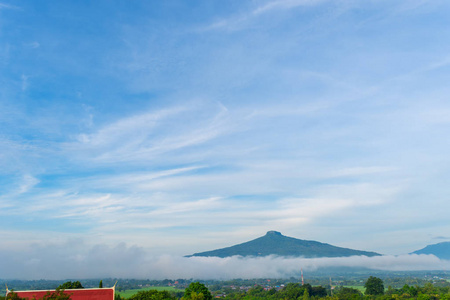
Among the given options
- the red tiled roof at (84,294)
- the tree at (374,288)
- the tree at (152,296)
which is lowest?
the tree at (374,288)

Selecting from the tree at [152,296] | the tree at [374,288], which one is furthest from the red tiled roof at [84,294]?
the tree at [374,288]

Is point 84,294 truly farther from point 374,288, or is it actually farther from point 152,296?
point 374,288

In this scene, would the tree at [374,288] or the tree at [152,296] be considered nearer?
the tree at [152,296]

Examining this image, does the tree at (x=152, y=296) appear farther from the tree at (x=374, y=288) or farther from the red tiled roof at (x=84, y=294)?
the tree at (x=374, y=288)

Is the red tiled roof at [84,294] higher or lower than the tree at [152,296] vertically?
higher

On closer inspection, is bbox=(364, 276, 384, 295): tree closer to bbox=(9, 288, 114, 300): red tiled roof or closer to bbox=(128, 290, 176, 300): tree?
bbox=(128, 290, 176, 300): tree

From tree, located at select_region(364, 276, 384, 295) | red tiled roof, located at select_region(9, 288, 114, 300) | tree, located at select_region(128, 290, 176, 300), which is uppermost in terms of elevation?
red tiled roof, located at select_region(9, 288, 114, 300)

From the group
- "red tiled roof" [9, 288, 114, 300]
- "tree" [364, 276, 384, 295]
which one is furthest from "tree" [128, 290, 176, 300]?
"tree" [364, 276, 384, 295]

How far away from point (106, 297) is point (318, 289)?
69.9 meters

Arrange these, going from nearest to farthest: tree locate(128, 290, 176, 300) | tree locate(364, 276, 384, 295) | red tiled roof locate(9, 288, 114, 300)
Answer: red tiled roof locate(9, 288, 114, 300) < tree locate(128, 290, 176, 300) < tree locate(364, 276, 384, 295)

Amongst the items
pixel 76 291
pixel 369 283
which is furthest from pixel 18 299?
pixel 369 283

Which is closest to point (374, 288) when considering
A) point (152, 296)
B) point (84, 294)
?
point (152, 296)

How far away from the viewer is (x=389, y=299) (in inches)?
2889

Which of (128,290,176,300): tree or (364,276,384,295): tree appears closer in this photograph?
(128,290,176,300): tree
